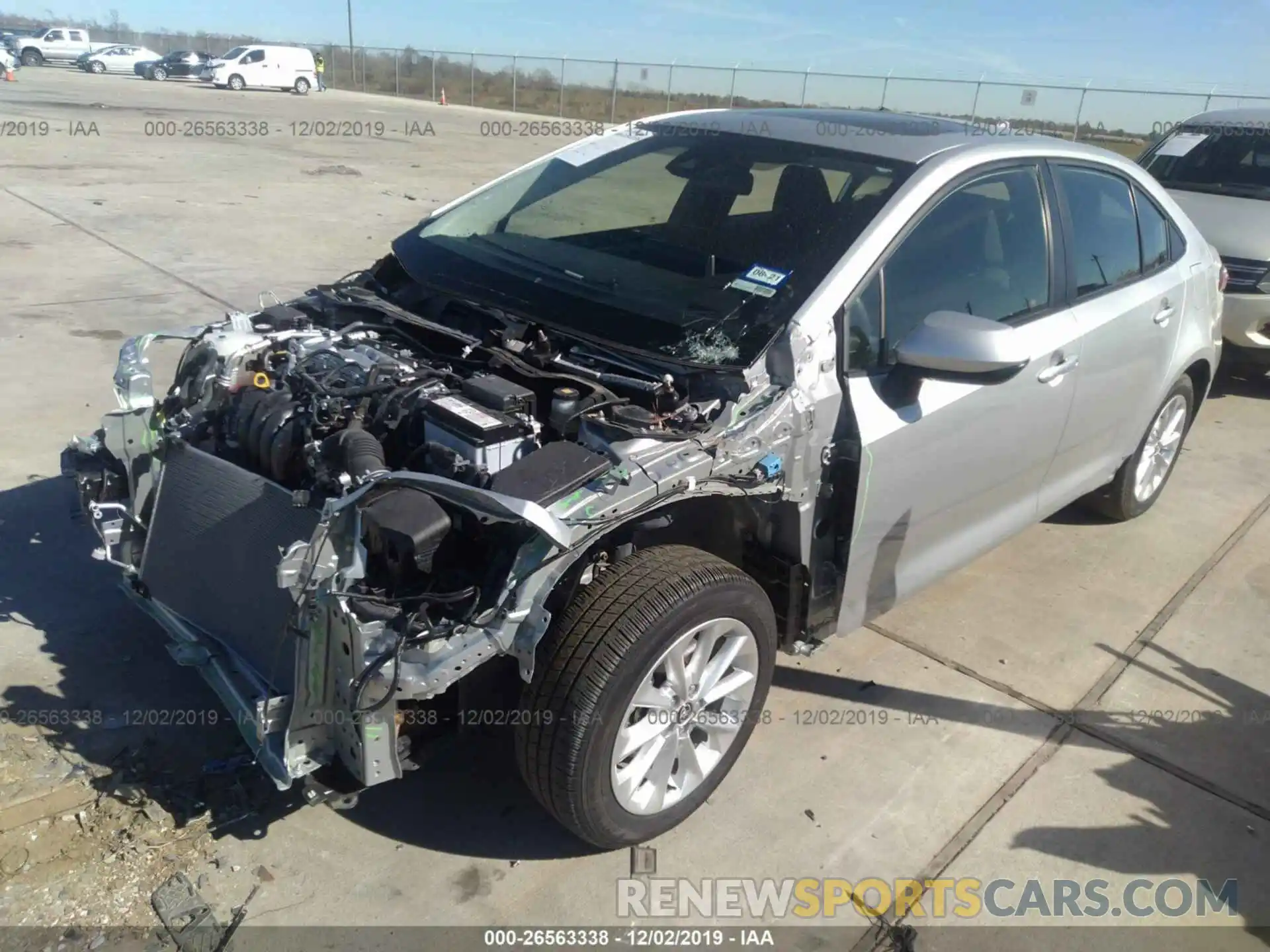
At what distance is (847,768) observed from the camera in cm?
316

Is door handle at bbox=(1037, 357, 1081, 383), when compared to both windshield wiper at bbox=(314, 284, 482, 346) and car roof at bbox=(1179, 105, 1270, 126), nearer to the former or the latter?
windshield wiper at bbox=(314, 284, 482, 346)

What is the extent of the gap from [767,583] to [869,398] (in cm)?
64

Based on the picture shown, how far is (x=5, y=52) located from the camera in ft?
116

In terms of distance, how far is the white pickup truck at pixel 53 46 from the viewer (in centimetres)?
4059

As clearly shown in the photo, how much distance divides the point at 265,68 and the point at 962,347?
130 ft

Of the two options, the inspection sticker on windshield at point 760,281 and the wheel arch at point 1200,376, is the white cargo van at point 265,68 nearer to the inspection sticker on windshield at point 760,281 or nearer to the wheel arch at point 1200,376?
the wheel arch at point 1200,376

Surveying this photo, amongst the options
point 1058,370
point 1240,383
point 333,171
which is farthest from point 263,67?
point 1058,370

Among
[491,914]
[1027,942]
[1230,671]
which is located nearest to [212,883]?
[491,914]

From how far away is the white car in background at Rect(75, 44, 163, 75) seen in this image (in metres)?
39.9

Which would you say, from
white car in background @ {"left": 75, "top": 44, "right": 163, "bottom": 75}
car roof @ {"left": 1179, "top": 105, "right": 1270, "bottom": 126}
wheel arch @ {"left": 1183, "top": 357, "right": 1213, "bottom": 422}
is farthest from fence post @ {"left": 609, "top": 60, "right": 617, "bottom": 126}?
wheel arch @ {"left": 1183, "top": 357, "right": 1213, "bottom": 422}

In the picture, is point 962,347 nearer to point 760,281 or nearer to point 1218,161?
point 760,281

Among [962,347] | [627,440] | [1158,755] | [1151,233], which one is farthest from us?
[1151,233]

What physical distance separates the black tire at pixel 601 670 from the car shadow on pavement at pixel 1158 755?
43.1 inches

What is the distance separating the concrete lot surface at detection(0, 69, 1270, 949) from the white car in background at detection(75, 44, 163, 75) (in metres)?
41.9
